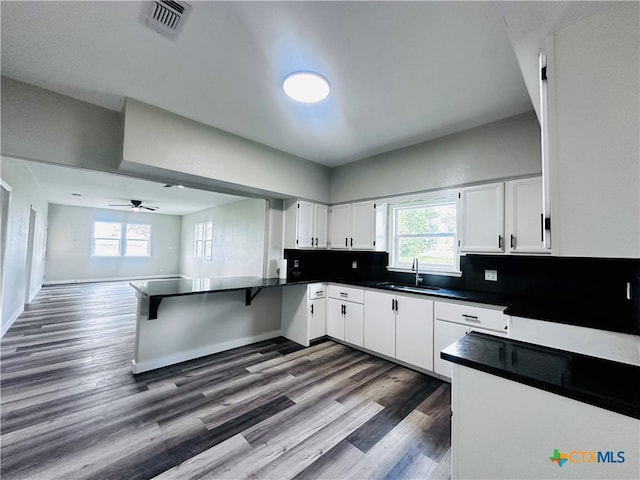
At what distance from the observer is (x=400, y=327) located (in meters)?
3.03

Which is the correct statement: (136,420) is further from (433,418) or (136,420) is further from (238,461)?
(433,418)

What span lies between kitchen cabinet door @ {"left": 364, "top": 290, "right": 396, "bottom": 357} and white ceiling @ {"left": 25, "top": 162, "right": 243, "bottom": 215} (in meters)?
4.05

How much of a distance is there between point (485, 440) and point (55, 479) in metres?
2.33

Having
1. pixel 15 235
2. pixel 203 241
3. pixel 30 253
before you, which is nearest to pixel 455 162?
pixel 15 235

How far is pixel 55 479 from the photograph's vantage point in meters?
1.52

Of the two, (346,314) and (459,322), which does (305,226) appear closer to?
(346,314)

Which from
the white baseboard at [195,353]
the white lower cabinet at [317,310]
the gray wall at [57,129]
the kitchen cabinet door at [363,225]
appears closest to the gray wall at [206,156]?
the gray wall at [57,129]

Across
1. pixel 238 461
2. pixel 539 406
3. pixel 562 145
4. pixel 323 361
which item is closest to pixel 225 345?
pixel 323 361

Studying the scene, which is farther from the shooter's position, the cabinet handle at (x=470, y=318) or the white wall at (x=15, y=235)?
the white wall at (x=15, y=235)

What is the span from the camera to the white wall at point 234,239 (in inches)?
228

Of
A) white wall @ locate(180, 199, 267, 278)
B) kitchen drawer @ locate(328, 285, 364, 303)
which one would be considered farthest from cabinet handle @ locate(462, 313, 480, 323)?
white wall @ locate(180, 199, 267, 278)

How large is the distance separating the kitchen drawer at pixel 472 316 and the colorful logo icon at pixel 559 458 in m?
1.63

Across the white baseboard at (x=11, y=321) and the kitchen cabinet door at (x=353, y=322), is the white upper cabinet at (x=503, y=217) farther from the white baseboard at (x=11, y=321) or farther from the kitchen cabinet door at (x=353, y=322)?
the white baseboard at (x=11, y=321)

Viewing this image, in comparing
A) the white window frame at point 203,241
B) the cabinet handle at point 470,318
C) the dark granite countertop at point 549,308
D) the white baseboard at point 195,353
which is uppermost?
the white window frame at point 203,241
